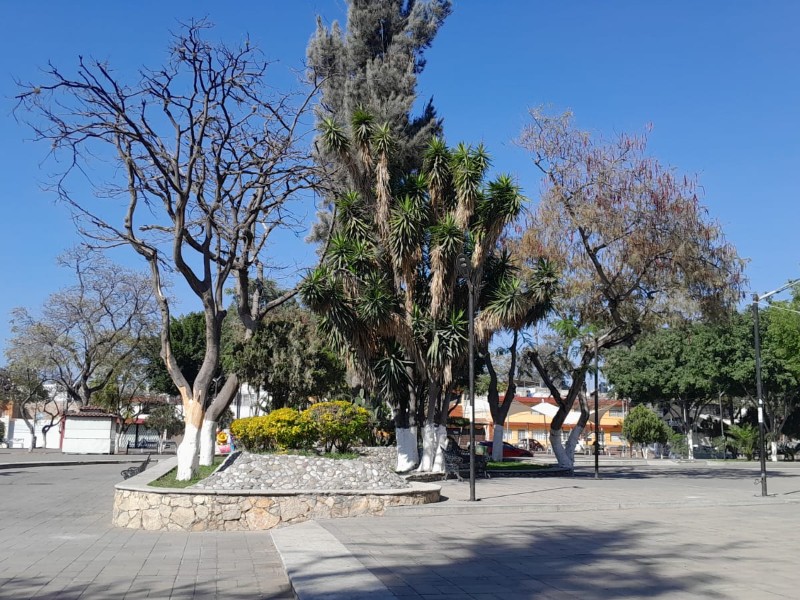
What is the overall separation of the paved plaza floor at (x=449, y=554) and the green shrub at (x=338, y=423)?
2998 mm

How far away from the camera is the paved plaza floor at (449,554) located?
8227 millimetres

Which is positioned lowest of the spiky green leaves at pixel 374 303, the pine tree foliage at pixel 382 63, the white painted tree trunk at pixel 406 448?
the white painted tree trunk at pixel 406 448

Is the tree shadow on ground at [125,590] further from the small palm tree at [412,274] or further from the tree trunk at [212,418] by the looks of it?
the small palm tree at [412,274]

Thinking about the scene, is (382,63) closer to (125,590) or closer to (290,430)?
(290,430)

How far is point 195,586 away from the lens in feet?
29.9

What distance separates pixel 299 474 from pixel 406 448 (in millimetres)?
5547

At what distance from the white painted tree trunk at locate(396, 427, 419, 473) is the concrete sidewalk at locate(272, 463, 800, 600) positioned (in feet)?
10.1

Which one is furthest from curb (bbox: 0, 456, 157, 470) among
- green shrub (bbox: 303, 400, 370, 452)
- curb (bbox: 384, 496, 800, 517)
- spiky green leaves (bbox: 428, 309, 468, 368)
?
curb (bbox: 384, 496, 800, 517)

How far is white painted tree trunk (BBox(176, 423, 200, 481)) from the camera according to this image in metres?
17.2

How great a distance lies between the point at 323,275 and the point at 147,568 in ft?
34.7

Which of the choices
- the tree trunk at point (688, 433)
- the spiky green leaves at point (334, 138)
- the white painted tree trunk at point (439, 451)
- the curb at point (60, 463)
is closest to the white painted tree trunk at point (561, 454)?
the white painted tree trunk at point (439, 451)

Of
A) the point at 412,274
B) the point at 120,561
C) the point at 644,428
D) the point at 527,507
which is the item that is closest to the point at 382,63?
the point at 412,274

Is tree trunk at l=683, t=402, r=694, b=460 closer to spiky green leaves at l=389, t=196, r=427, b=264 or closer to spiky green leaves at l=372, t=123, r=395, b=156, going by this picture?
spiky green leaves at l=389, t=196, r=427, b=264

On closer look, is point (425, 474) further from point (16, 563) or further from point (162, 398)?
point (162, 398)
